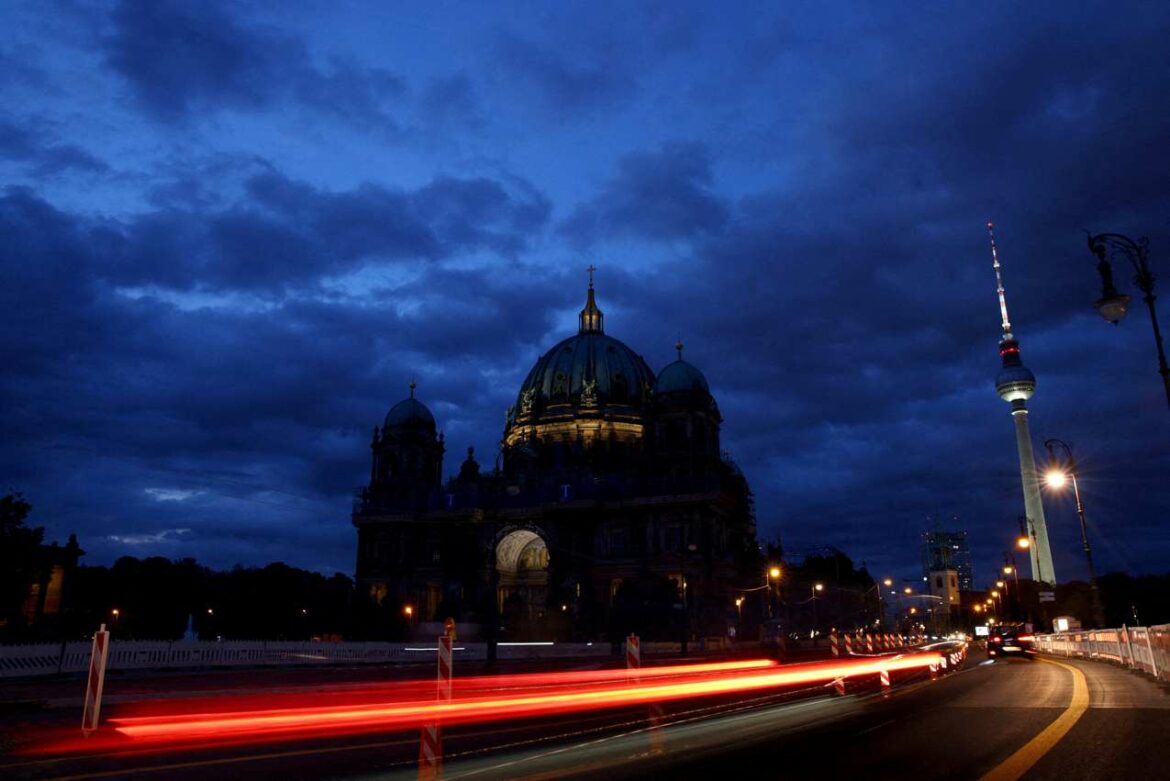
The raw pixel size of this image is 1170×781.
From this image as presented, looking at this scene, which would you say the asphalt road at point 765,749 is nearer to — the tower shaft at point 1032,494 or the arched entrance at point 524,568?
the arched entrance at point 524,568

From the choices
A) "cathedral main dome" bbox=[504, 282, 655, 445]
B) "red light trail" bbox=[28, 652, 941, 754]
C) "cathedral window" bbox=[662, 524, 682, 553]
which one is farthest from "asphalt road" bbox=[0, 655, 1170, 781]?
"cathedral main dome" bbox=[504, 282, 655, 445]

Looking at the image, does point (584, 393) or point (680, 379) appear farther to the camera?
point (584, 393)

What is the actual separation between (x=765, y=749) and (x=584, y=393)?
93126 millimetres

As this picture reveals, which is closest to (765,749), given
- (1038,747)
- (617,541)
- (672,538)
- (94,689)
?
(1038,747)

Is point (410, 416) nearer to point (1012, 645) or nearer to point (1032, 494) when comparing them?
point (1012, 645)

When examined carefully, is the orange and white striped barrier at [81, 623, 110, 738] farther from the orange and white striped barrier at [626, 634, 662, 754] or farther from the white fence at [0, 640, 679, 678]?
the white fence at [0, 640, 679, 678]

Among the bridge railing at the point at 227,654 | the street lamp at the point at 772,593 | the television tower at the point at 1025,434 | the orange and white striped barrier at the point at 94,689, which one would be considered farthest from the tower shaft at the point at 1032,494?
the orange and white striped barrier at the point at 94,689

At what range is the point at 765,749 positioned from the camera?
13188 millimetres

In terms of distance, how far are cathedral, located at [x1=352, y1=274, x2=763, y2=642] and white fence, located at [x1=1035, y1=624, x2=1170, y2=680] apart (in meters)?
29.2

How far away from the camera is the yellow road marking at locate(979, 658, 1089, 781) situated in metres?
10.2

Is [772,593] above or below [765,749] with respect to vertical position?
above

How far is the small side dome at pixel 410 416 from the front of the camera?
103250 millimetres

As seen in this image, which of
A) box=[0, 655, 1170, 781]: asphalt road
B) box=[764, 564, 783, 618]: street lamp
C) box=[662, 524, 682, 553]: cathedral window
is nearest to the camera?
box=[0, 655, 1170, 781]: asphalt road

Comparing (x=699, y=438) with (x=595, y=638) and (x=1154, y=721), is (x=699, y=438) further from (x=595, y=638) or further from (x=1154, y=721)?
(x=1154, y=721)
